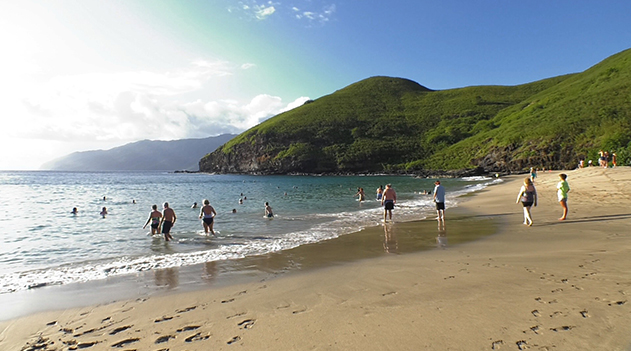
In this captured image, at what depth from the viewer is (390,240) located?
41.5ft

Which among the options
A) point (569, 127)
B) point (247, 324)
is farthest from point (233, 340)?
point (569, 127)

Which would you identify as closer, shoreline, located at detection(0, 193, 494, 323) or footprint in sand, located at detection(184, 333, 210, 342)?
footprint in sand, located at detection(184, 333, 210, 342)

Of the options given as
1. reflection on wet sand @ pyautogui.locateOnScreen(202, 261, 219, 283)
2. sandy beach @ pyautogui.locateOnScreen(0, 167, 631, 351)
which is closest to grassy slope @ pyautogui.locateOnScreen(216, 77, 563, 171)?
reflection on wet sand @ pyautogui.locateOnScreen(202, 261, 219, 283)

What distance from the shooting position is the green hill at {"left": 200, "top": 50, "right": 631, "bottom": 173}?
234 ft

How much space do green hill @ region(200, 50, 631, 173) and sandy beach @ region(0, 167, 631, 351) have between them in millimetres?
42720

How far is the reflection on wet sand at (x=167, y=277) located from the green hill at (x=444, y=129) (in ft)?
157

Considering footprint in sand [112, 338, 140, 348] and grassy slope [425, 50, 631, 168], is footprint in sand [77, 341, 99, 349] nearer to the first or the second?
footprint in sand [112, 338, 140, 348]

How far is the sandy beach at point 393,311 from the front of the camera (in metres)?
4.54

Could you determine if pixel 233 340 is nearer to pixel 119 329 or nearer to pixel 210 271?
pixel 119 329

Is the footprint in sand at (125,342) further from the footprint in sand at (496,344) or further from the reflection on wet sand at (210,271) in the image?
the footprint in sand at (496,344)


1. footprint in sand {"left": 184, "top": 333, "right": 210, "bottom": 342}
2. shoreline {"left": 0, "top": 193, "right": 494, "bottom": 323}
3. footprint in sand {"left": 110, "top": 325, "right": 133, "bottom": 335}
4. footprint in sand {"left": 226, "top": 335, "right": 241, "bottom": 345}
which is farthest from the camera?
shoreline {"left": 0, "top": 193, "right": 494, "bottom": 323}

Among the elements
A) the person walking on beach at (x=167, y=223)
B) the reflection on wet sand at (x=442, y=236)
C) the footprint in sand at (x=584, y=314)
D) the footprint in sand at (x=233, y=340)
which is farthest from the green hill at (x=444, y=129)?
the footprint in sand at (x=233, y=340)

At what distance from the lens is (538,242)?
1080 cm

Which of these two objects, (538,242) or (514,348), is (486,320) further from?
(538,242)
